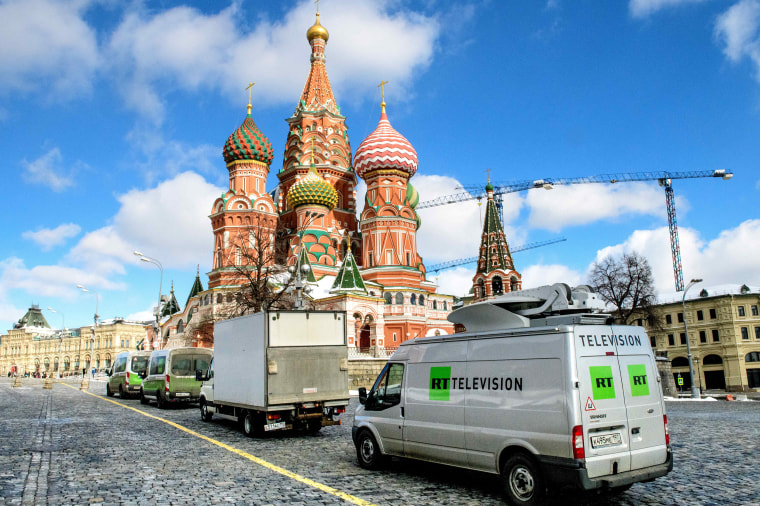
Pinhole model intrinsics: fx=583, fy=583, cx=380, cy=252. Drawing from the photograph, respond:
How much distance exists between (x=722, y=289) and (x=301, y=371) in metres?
55.5

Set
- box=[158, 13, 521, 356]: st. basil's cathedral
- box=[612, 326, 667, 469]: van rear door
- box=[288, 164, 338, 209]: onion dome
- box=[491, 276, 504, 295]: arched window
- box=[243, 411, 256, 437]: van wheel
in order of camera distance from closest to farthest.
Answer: box=[612, 326, 667, 469]: van rear door
box=[243, 411, 256, 437]: van wheel
box=[158, 13, 521, 356]: st. basil's cathedral
box=[491, 276, 504, 295]: arched window
box=[288, 164, 338, 209]: onion dome

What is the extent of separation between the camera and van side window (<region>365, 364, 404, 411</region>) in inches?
362

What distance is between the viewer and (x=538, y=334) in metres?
7.08

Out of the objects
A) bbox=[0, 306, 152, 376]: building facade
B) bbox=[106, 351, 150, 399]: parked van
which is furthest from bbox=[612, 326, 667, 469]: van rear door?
bbox=[0, 306, 152, 376]: building facade

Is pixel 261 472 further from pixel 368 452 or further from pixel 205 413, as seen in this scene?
pixel 205 413

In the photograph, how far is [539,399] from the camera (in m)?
6.88

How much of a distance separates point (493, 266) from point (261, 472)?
43.4 meters

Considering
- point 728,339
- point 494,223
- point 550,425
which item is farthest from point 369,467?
point 728,339

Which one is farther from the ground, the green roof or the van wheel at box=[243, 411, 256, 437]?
the green roof

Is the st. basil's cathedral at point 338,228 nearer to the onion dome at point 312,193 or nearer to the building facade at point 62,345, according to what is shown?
the onion dome at point 312,193

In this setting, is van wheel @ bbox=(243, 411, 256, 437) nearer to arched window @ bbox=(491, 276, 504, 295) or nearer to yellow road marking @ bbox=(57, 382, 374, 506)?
yellow road marking @ bbox=(57, 382, 374, 506)

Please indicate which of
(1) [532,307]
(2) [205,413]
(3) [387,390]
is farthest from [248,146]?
(1) [532,307]

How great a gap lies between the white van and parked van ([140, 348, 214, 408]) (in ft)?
47.3

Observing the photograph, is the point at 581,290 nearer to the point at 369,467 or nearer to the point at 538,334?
the point at 538,334
